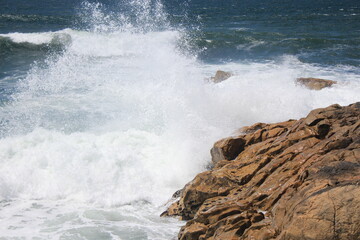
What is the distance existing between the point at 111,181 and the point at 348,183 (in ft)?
22.3

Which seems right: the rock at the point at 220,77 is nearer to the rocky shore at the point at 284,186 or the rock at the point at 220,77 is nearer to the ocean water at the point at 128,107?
the ocean water at the point at 128,107

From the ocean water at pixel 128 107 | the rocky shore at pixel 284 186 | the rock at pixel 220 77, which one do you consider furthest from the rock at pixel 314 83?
the rocky shore at pixel 284 186

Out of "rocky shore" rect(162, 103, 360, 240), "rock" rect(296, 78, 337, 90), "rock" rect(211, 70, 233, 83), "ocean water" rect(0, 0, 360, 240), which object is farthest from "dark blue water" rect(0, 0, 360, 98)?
"rocky shore" rect(162, 103, 360, 240)

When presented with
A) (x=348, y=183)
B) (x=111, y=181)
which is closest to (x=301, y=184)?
(x=348, y=183)

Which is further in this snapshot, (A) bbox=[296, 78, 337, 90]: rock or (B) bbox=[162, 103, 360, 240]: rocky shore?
(A) bbox=[296, 78, 337, 90]: rock

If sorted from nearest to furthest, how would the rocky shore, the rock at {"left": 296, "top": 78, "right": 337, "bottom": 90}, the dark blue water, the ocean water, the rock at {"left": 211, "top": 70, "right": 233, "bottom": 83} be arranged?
the rocky shore < the ocean water < the rock at {"left": 296, "top": 78, "right": 337, "bottom": 90} < the rock at {"left": 211, "top": 70, "right": 233, "bottom": 83} < the dark blue water

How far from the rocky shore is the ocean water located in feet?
4.40

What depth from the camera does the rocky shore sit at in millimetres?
4645

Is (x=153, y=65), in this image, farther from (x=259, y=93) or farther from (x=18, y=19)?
(x=18, y=19)

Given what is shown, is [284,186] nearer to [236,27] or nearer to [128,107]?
[128,107]

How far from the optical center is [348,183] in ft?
15.8

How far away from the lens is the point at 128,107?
15.0 metres

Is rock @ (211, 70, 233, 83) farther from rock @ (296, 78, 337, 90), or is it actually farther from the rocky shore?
the rocky shore

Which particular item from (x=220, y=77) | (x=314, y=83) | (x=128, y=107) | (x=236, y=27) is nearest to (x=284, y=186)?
(x=314, y=83)
